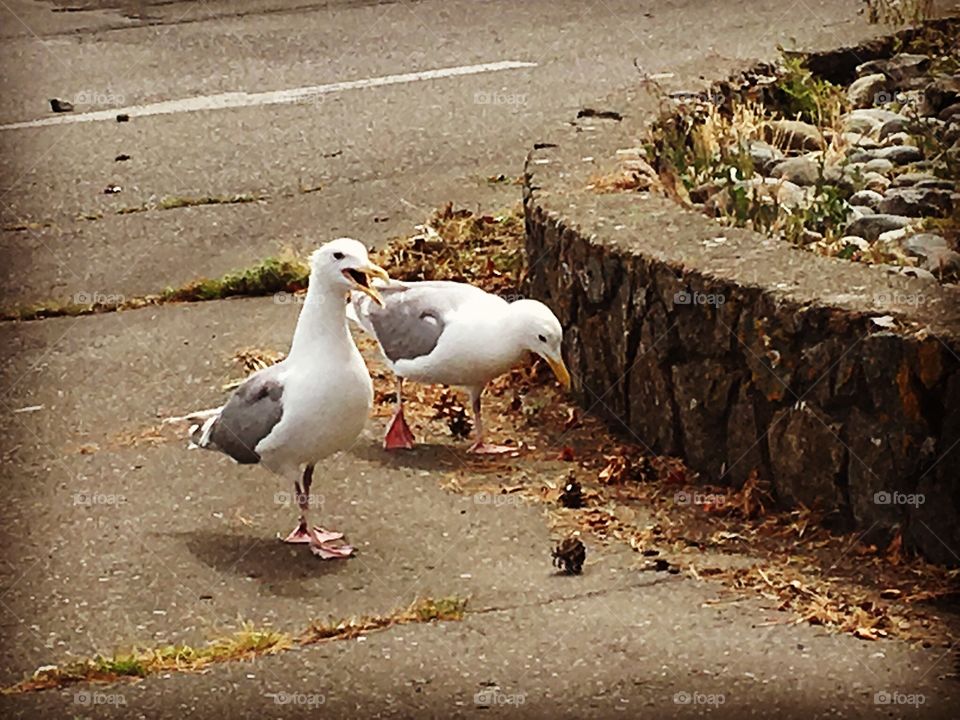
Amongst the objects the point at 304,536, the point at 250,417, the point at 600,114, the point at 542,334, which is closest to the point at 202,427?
the point at 250,417

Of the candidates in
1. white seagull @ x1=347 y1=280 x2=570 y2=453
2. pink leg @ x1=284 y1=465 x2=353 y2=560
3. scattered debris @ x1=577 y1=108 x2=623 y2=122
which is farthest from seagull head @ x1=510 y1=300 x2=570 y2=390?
scattered debris @ x1=577 y1=108 x2=623 y2=122

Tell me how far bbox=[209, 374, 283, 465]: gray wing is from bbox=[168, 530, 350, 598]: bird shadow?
0.25 meters

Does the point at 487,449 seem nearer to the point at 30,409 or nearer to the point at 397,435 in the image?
the point at 397,435

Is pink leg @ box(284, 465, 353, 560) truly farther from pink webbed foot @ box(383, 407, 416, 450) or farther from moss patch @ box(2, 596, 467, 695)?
pink webbed foot @ box(383, 407, 416, 450)

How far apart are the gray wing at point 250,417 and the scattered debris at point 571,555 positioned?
2.99 ft

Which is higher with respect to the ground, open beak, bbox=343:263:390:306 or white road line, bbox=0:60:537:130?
open beak, bbox=343:263:390:306

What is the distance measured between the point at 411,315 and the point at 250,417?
37.3 inches

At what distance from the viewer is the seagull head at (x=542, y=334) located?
22.1 ft

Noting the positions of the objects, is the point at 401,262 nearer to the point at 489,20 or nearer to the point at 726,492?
the point at 726,492

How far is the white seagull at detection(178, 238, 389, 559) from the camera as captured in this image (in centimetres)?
611

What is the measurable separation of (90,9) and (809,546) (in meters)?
8.69

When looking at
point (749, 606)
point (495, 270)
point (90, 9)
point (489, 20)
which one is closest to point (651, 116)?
point (495, 270)

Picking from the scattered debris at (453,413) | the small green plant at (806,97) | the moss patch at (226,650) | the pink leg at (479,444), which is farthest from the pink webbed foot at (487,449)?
the small green plant at (806,97)

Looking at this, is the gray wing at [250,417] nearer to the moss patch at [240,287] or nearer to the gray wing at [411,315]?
the gray wing at [411,315]
